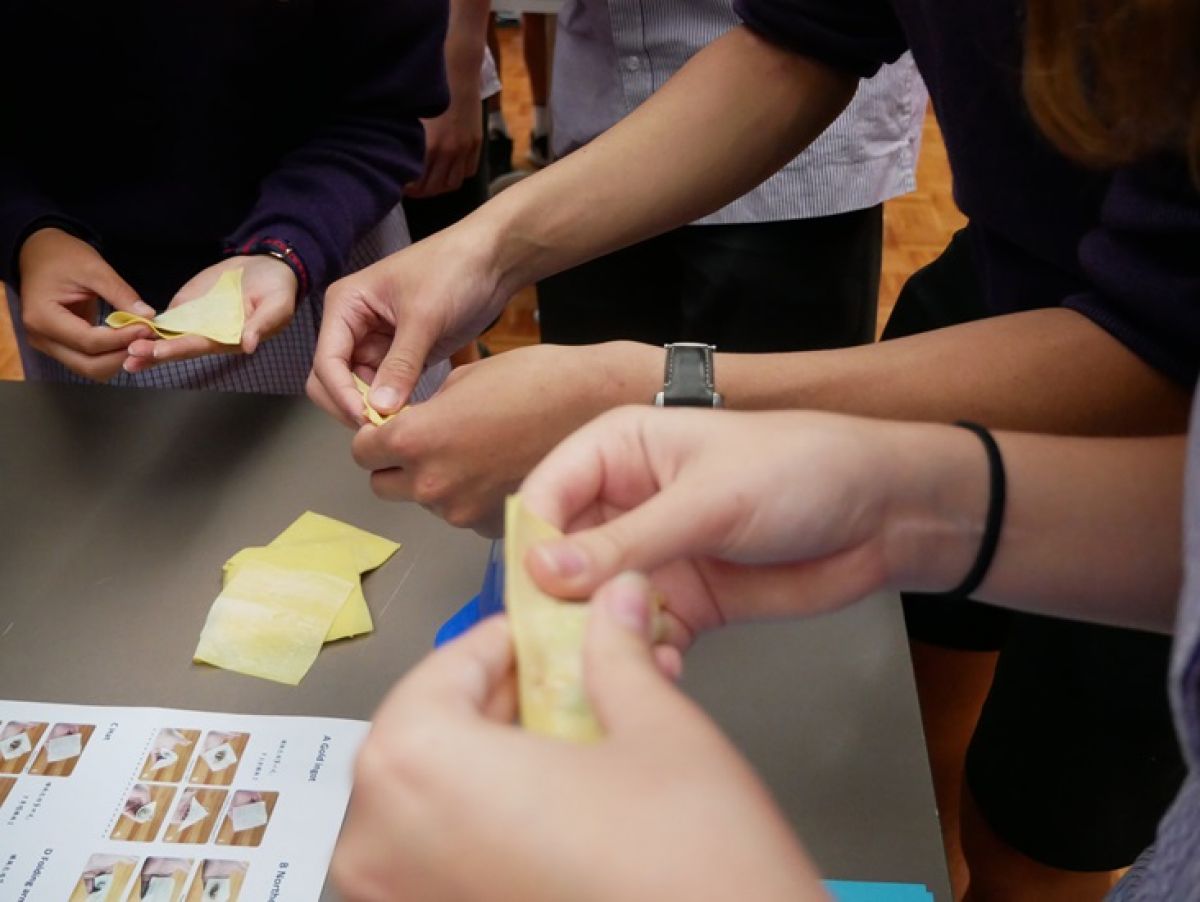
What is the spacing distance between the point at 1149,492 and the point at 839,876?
0.89 feet

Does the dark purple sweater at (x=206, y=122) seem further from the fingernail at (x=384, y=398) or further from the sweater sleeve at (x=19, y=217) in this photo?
the fingernail at (x=384, y=398)

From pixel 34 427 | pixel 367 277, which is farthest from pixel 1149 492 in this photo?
pixel 34 427

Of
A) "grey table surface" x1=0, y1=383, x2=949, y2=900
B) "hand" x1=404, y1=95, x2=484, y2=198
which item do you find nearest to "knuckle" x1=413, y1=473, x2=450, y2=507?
"grey table surface" x1=0, y1=383, x2=949, y2=900

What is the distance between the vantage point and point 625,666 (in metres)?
0.37

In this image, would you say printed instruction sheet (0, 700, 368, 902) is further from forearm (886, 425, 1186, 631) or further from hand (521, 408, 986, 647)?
forearm (886, 425, 1186, 631)

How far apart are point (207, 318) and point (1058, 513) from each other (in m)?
0.70

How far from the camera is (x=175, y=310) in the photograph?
2.88ft

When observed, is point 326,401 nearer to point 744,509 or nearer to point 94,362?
point 94,362

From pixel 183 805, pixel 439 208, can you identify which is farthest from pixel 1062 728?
pixel 439 208

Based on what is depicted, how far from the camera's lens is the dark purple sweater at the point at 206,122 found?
0.95 metres

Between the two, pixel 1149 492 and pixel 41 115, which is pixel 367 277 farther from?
pixel 1149 492

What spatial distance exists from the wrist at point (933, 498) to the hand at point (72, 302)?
68 cm

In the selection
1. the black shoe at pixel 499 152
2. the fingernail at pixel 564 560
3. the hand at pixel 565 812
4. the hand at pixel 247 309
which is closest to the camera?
the hand at pixel 565 812

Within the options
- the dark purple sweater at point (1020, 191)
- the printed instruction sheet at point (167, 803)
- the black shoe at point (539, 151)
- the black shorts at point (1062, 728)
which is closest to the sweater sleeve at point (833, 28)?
the dark purple sweater at point (1020, 191)
